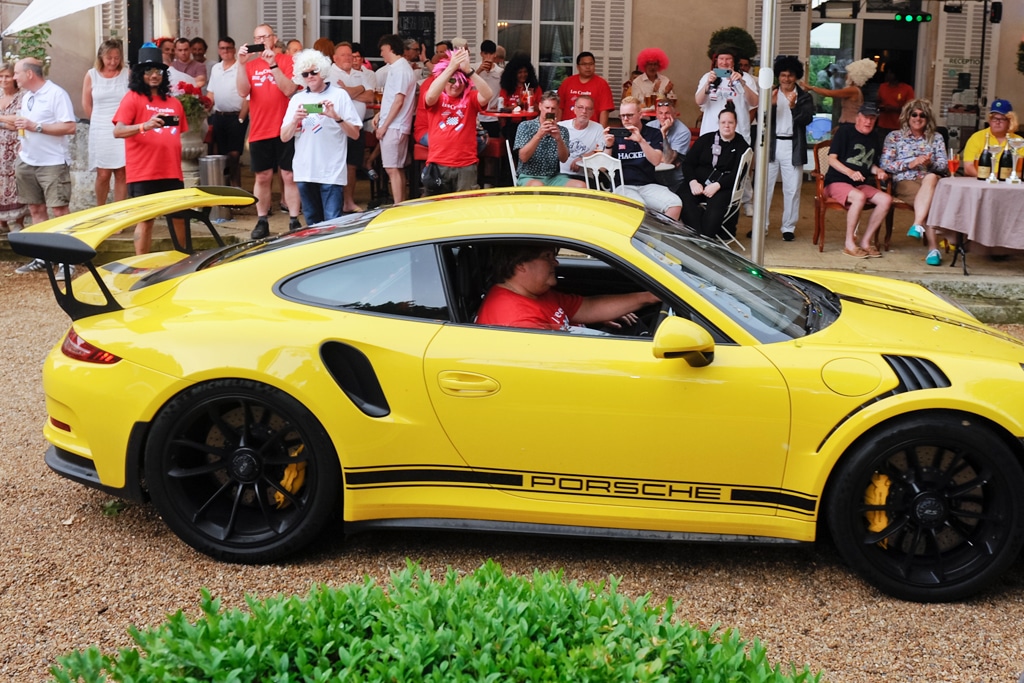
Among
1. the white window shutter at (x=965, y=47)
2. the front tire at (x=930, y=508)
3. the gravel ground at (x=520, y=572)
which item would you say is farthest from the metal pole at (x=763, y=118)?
the white window shutter at (x=965, y=47)

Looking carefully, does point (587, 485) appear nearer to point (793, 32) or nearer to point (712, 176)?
point (712, 176)

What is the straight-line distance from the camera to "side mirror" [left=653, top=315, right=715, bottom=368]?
156 inches

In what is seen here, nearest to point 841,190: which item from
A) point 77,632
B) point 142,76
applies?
point 142,76

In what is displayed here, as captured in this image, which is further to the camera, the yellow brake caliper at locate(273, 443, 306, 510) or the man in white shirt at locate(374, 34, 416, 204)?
the man in white shirt at locate(374, 34, 416, 204)

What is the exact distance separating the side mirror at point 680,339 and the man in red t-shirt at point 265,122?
22.1ft

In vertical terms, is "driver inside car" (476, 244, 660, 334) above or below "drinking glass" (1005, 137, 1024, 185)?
below

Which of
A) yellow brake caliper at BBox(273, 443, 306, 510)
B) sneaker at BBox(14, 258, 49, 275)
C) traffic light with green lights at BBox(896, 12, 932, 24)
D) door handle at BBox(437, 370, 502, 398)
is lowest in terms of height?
sneaker at BBox(14, 258, 49, 275)

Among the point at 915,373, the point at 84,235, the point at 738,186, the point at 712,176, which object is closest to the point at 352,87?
the point at 712,176

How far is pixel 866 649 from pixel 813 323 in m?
1.23

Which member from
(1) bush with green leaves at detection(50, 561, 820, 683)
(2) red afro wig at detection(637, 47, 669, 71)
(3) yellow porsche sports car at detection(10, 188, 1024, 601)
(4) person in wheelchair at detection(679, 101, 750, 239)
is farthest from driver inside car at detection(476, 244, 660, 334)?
(2) red afro wig at detection(637, 47, 669, 71)

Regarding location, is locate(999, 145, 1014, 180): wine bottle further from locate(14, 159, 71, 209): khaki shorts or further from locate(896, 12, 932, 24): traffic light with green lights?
locate(14, 159, 71, 209): khaki shorts

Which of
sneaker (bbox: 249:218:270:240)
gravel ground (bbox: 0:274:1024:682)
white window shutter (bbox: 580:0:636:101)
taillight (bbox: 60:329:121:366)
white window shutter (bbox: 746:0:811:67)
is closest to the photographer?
gravel ground (bbox: 0:274:1024:682)

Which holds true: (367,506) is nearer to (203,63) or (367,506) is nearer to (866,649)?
(866,649)

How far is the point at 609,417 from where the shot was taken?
13.6 ft
